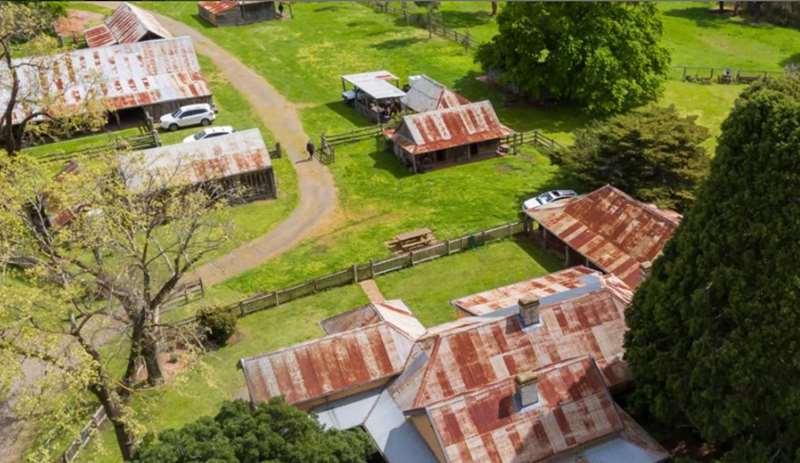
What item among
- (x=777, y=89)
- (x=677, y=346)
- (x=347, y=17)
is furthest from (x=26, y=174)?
(x=347, y=17)

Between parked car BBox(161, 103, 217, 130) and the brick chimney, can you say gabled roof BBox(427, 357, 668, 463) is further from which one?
parked car BBox(161, 103, 217, 130)

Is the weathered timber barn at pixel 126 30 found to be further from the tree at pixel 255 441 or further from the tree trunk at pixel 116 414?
the tree at pixel 255 441

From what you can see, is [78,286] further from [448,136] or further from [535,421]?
[448,136]

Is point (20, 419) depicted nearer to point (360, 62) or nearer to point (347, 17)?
point (360, 62)

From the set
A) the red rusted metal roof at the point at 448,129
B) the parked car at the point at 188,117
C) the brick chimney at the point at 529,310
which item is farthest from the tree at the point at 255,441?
the parked car at the point at 188,117

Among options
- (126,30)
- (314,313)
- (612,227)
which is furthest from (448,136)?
(126,30)

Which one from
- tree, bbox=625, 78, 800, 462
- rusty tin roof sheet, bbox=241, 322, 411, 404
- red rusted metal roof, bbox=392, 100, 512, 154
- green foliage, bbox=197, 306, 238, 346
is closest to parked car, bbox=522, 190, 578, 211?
red rusted metal roof, bbox=392, 100, 512, 154
